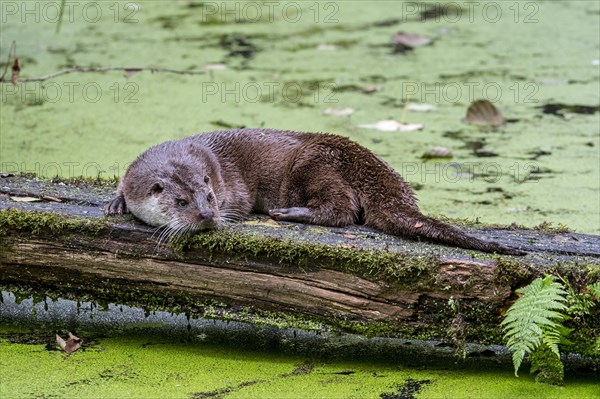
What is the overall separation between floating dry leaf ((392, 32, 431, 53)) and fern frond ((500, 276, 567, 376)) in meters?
4.45

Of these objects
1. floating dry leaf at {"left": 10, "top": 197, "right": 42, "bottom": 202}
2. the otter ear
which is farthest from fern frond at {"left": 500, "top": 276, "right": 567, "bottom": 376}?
floating dry leaf at {"left": 10, "top": 197, "right": 42, "bottom": 202}

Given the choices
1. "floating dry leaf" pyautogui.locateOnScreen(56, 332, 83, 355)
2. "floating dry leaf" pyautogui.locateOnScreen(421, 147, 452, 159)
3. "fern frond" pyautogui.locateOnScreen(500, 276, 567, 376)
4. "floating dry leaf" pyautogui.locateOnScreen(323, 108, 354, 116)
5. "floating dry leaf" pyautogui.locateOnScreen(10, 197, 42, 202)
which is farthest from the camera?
"floating dry leaf" pyautogui.locateOnScreen(323, 108, 354, 116)

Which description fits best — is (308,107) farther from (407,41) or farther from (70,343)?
(70,343)

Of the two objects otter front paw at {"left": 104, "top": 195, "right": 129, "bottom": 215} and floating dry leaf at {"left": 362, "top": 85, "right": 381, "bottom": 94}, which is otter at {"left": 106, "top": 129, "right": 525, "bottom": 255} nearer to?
otter front paw at {"left": 104, "top": 195, "right": 129, "bottom": 215}

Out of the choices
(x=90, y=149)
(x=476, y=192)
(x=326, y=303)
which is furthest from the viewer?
(x=90, y=149)

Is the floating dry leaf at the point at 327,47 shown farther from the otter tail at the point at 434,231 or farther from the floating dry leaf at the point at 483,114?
the otter tail at the point at 434,231

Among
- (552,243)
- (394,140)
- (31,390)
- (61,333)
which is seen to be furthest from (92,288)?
(394,140)

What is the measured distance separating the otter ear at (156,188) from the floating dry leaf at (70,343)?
23.2 inches

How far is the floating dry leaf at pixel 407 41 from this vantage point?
7.08m

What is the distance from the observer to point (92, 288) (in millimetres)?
3223

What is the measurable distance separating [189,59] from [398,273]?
4091 mm

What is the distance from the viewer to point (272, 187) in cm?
370

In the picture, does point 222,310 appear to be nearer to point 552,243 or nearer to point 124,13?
point 552,243

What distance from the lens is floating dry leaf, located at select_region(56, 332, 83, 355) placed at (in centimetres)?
315
